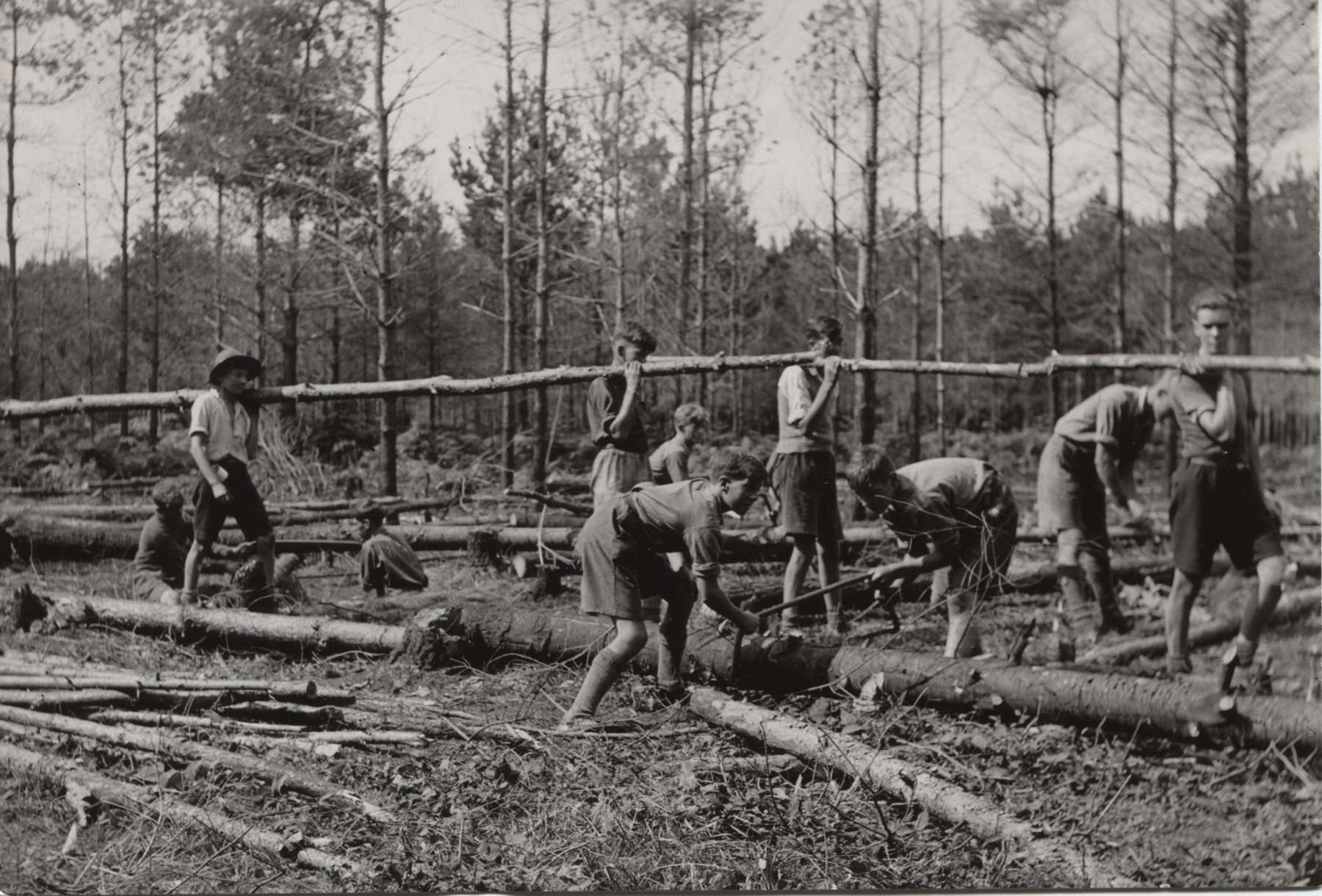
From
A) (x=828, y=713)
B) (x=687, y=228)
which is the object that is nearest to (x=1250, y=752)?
(x=828, y=713)

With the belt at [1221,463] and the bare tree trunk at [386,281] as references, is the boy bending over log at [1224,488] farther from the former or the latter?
the bare tree trunk at [386,281]

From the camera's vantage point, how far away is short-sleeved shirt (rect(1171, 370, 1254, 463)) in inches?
149

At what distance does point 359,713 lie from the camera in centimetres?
429

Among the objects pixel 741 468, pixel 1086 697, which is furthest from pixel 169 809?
pixel 1086 697

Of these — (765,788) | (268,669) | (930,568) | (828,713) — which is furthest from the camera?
(268,669)

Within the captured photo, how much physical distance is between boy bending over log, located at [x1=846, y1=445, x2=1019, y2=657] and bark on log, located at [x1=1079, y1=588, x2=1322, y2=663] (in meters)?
0.64

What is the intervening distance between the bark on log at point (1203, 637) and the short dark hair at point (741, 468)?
223 centimetres

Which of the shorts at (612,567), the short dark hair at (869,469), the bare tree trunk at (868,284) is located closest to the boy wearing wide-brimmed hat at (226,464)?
the shorts at (612,567)

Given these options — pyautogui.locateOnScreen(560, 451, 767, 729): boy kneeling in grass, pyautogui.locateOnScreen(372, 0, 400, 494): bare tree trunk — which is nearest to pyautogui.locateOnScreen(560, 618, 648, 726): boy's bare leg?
pyautogui.locateOnScreen(560, 451, 767, 729): boy kneeling in grass

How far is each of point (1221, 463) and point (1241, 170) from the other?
1.12m

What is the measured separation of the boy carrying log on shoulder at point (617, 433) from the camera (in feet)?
18.7

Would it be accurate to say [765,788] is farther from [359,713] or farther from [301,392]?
[301,392]

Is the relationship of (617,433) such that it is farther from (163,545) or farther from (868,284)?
(868,284)

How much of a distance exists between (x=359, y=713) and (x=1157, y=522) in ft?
26.8
